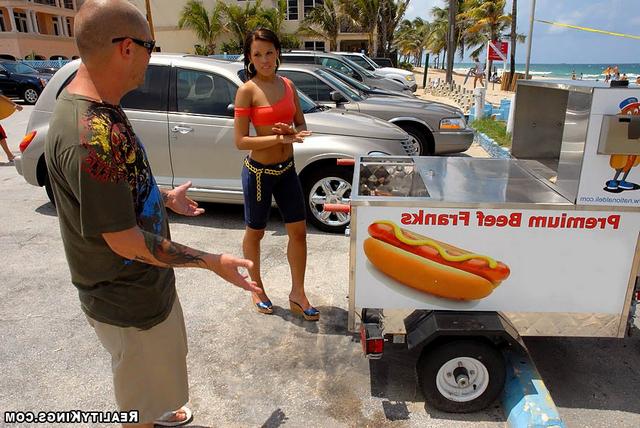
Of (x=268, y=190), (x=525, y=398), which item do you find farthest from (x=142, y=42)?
(x=525, y=398)

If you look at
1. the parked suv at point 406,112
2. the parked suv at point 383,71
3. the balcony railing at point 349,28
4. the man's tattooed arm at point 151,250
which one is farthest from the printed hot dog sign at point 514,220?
the balcony railing at point 349,28

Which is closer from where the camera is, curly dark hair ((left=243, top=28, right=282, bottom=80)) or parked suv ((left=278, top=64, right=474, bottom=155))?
curly dark hair ((left=243, top=28, right=282, bottom=80))

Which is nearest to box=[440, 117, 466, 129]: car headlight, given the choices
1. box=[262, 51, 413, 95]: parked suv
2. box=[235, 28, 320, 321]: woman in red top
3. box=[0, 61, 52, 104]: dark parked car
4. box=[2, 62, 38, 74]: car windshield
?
box=[235, 28, 320, 321]: woman in red top

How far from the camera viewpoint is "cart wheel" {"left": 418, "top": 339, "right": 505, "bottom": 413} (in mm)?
2555

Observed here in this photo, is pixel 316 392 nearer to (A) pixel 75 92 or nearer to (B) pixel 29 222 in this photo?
(A) pixel 75 92

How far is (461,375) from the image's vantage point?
8.60ft

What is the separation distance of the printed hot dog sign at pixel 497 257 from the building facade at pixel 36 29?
1592 inches

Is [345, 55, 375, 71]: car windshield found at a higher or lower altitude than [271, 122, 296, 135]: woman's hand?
higher

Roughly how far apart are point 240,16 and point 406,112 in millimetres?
31030

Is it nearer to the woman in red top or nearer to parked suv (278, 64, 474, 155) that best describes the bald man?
the woman in red top

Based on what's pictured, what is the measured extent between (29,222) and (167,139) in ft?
6.51

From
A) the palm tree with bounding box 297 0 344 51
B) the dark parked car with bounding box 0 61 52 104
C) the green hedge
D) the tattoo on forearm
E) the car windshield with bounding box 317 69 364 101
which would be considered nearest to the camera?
the tattoo on forearm

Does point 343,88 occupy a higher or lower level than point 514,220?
higher

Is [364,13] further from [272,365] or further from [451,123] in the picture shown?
[272,365]
